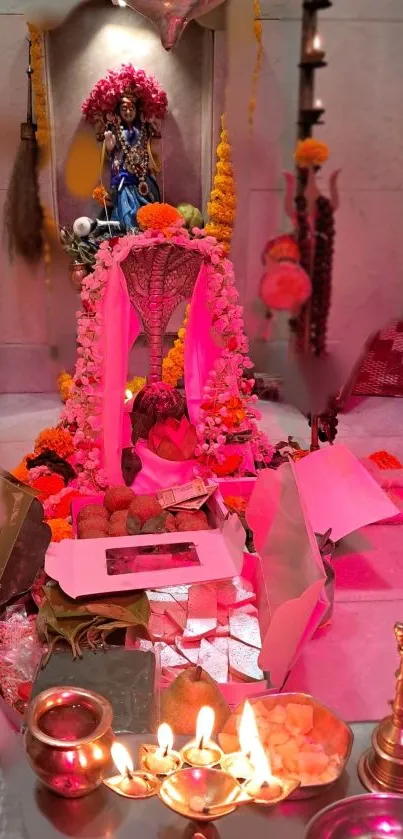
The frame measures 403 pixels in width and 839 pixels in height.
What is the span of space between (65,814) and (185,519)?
766 millimetres

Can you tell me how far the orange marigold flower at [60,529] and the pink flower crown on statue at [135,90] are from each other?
1808 millimetres

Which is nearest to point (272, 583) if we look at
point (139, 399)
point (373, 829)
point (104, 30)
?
point (373, 829)

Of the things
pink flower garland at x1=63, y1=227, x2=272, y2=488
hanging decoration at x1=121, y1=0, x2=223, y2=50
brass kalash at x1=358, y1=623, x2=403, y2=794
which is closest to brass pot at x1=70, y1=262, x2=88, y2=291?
pink flower garland at x1=63, y1=227, x2=272, y2=488

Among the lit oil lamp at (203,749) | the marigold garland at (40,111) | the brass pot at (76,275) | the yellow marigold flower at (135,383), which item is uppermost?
the marigold garland at (40,111)

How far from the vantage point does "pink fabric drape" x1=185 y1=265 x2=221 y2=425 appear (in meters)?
1.63

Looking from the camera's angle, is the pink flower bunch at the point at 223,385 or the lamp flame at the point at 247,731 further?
the pink flower bunch at the point at 223,385

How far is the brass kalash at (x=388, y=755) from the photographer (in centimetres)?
60

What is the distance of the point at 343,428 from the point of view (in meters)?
2.48

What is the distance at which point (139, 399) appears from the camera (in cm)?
168

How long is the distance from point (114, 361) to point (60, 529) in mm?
397

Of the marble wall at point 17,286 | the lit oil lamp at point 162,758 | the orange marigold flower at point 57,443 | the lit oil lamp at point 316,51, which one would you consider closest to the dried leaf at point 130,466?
the orange marigold flower at point 57,443

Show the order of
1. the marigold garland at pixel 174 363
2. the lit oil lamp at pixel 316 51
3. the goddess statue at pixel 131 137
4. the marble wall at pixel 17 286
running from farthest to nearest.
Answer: the goddess statue at pixel 131 137
the marigold garland at pixel 174 363
the marble wall at pixel 17 286
the lit oil lamp at pixel 316 51

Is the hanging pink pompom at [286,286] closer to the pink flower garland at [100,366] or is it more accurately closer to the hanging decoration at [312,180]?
the hanging decoration at [312,180]

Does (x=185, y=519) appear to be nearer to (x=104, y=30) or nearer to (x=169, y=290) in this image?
(x=169, y=290)
